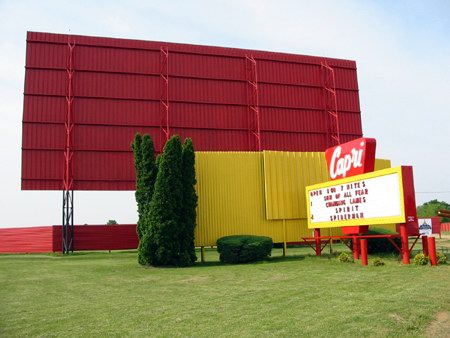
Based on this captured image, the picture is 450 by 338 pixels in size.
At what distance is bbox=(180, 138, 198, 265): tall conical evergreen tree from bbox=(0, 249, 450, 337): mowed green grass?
4.49 meters

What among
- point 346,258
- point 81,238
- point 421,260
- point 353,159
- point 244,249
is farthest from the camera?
point 81,238

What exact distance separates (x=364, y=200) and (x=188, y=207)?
8.11 meters

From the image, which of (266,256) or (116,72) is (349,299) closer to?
(266,256)

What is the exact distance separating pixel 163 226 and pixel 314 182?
8.71 meters

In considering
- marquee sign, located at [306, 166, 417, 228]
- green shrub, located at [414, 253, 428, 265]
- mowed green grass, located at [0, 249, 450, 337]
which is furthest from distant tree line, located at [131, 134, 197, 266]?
green shrub, located at [414, 253, 428, 265]

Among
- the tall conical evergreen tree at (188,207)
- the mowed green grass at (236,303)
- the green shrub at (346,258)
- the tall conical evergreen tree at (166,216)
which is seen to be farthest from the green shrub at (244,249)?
the mowed green grass at (236,303)

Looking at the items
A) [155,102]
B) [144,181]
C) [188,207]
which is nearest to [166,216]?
[188,207]

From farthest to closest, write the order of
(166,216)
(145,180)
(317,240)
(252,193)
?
(252,193)
(317,240)
(145,180)
(166,216)

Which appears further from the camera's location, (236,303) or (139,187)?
(139,187)

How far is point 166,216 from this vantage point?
21.2m

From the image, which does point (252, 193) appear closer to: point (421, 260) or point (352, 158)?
point (352, 158)

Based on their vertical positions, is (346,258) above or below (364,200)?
below

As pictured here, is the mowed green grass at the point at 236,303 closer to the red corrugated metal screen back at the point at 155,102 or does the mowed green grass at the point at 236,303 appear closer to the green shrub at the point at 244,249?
the green shrub at the point at 244,249

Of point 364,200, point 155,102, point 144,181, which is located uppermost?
point 155,102
